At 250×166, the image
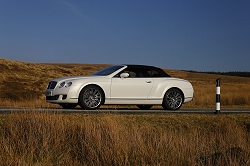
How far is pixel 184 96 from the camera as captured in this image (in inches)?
584

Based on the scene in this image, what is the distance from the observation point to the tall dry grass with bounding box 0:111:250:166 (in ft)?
23.1

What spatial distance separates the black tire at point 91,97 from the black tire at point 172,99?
231cm

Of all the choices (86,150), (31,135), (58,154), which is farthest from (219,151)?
(31,135)

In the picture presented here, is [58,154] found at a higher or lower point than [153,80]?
lower

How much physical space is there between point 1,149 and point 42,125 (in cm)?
211

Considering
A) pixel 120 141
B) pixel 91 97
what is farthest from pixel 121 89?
pixel 120 141

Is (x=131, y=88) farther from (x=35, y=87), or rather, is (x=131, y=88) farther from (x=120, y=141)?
(x=35, y=87)

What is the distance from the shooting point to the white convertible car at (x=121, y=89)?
13.4 metres

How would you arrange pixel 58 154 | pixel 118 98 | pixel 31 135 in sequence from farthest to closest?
pixel 118 98 → pixel 31 135 → pixel 58 154

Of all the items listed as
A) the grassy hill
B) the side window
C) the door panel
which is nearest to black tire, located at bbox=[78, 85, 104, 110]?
the door panel

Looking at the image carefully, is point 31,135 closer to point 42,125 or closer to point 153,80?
point 42,125

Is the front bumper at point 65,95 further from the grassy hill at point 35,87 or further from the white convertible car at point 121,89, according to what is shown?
the grassy hill at point 35,87

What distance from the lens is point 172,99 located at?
14750mm

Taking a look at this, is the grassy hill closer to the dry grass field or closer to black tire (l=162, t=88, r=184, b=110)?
black tire (l=162, t=88, r=184, b=110)
